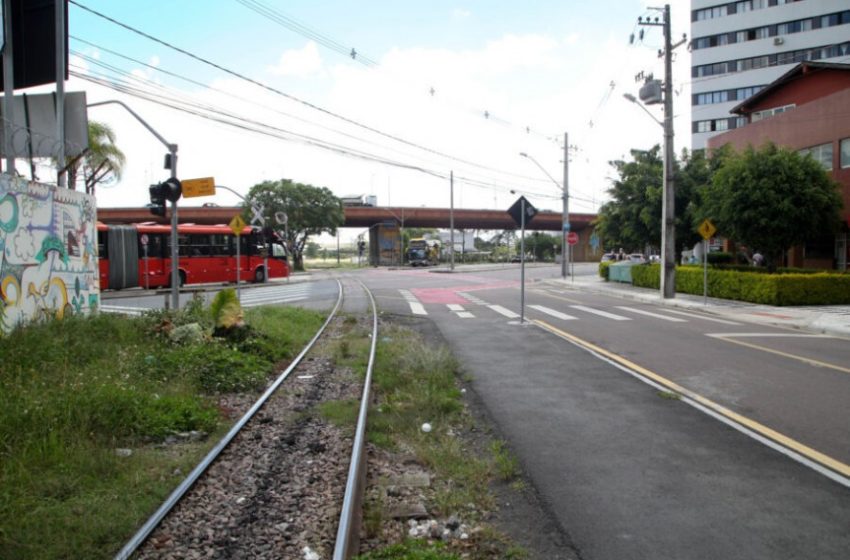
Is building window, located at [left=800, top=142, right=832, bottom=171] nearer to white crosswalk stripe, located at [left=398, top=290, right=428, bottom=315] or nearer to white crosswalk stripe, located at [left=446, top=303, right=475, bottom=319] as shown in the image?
white crosswalk stripe, located at [left=446, top=303, right=475, bottom=319]

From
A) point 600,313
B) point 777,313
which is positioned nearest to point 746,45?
point 777,313

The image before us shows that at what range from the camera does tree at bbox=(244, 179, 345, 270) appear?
6381 centimetres

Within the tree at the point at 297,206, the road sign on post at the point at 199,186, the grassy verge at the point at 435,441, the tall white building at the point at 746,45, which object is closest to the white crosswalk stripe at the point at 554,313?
the grassy verge at the point at 435,441

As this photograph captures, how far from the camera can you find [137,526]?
4.41 metres

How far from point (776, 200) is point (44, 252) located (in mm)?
21602

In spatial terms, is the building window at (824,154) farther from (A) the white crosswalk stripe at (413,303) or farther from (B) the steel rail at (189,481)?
(B) the steel rail at (189,481)

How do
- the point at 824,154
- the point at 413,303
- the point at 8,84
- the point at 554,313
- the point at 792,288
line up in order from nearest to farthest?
the point at 8,84 < the point at 554,313 < the point at 792,288 < the point at 413,303 < the point at 824,154

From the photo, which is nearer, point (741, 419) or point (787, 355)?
point (741, 419)

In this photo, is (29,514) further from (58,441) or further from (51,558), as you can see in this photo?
(58,441)

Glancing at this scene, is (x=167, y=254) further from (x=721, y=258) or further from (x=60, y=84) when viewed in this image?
(x=721, y=258)

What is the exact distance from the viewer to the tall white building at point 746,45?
58322mm

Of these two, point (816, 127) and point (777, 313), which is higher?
point (816, 127)

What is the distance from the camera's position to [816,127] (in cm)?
2761

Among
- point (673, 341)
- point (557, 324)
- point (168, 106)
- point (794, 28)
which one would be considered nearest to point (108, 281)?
point (168, 106)
